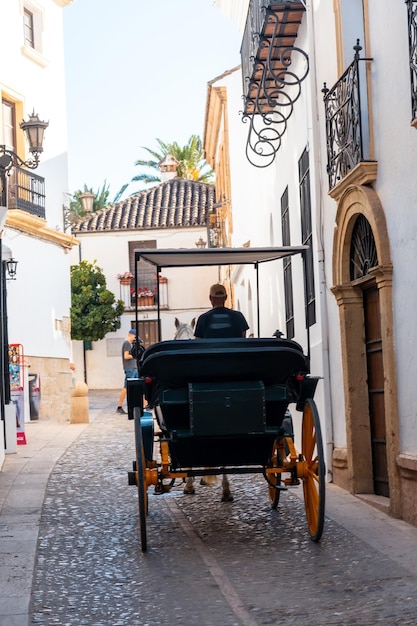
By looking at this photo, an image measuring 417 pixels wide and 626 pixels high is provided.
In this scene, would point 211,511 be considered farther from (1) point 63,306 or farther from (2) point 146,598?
(1) point 63,306

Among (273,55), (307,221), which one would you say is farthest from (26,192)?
(307,221)

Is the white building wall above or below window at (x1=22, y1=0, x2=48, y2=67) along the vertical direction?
below

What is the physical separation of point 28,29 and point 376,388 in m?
19.7

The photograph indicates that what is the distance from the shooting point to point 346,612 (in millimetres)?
5742

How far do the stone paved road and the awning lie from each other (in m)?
2.33

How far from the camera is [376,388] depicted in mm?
10594

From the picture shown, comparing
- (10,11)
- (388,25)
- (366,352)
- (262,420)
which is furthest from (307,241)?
(10,11)

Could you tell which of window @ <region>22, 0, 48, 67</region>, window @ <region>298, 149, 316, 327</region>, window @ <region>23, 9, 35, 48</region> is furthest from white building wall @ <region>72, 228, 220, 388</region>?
window @ <region>298, 149, 316, 327</region>

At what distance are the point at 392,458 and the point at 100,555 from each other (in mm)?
2907

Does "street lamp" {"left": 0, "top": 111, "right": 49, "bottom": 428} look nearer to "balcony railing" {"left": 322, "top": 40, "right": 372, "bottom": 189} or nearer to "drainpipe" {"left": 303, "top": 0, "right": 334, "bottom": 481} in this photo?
"drainpipe" {"left": 303, "top": 0, "right": 334, "bottom": 481}

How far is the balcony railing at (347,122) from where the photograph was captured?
9.93m

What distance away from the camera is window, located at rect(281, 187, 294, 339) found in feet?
50.5

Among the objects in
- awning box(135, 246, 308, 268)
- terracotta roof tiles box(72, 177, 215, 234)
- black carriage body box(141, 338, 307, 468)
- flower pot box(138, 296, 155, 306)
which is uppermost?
terracotta roof tiles box(72, 177, 215, 234)

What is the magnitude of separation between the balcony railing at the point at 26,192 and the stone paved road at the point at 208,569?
1495 centimetres
